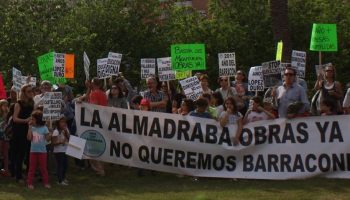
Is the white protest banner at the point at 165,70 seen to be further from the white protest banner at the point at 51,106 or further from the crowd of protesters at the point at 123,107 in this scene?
the white protest banner at the point at 51,106

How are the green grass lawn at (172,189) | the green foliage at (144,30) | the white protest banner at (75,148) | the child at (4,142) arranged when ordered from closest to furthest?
1. the green grass lawn at (172,189)
2. the white protest banner at (75,148)
3. the child at (4,142)
4. the green foliage at (144,30)

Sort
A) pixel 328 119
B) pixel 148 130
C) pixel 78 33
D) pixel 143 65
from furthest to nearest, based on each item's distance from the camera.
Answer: pixel 78 33 → pixel 143 65 → pixel 148 130 → pixel 328 119

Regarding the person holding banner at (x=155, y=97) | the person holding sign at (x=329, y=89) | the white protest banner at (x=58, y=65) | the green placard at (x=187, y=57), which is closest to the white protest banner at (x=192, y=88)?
the person holding banner at (x=155, y=97)

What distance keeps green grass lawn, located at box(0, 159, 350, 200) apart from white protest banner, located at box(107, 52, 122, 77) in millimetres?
3379

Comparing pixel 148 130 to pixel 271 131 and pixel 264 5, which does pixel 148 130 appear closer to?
pixel 271 131

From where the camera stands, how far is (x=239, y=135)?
1221 cm

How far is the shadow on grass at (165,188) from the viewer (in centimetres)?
1091

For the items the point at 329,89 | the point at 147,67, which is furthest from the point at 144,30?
the point at 329,89

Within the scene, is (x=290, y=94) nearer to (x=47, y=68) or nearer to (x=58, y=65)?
(x=58, y=65)

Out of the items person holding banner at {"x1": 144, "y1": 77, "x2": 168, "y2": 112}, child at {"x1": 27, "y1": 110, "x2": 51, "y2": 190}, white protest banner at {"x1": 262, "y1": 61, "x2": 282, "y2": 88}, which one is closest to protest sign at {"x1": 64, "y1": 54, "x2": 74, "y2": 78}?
person holding banner at {"x1": 144, "y1": 77, "x2": 168, "y2": 112}

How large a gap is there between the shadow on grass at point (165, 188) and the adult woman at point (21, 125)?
44cm

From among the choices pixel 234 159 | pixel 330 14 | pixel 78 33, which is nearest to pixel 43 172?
pixel 234 159

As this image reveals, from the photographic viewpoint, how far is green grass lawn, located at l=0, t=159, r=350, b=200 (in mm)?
10750

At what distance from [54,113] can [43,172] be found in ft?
3.63
